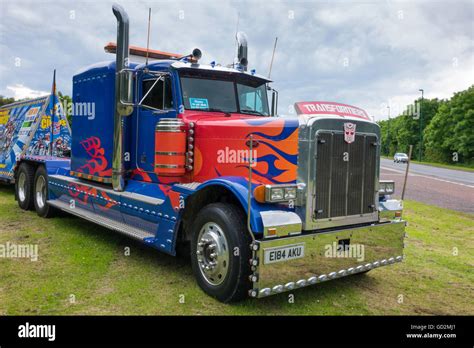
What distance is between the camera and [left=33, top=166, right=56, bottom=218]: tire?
9016mm

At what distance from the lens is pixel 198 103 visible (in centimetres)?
588

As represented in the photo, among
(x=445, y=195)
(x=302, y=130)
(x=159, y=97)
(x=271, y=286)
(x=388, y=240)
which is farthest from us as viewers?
(x=445, y=195)

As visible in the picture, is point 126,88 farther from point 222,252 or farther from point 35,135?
point 35,135

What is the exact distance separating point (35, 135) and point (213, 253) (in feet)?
28.9

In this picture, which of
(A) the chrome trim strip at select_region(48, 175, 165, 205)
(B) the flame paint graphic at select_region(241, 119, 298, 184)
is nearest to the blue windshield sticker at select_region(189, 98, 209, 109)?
(B) the flame paint graphic at select_region(241, 119, 298, 184)

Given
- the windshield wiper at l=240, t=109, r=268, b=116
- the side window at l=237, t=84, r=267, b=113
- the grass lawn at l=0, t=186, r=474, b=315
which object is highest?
the side window at l=237, t=84, r=267, b=113

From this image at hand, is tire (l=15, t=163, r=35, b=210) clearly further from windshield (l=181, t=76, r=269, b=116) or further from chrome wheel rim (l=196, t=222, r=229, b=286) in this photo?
chrome wheel rim (l=196, t=222, r=229, b=286)

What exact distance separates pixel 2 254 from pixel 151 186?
2.41m

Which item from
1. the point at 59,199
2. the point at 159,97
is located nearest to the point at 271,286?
the point at 159,97

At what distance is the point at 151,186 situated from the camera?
6.11m

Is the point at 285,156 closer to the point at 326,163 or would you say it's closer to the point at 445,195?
the point at 326,163

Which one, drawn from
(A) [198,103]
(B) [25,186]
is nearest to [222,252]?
(A) [198,103]

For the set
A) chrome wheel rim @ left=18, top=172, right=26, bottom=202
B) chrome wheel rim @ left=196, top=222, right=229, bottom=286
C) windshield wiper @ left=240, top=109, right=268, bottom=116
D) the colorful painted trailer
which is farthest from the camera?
the colorful painted trailer

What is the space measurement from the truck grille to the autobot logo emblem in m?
0.05
